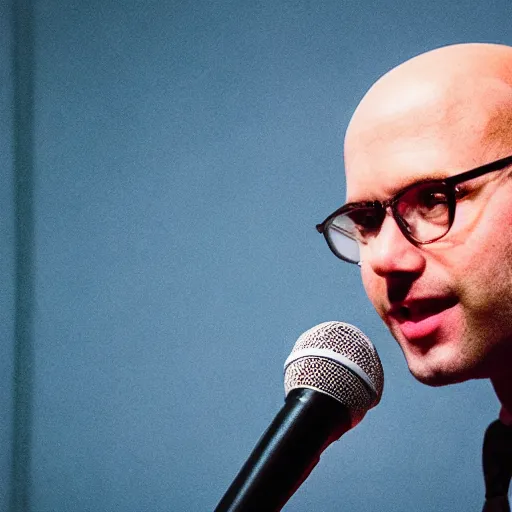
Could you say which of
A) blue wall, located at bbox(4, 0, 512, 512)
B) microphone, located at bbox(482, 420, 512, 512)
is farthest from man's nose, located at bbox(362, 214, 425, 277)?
blue wall, located at bbox(4, 0, 512, 512)

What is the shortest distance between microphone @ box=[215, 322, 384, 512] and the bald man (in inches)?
2.9

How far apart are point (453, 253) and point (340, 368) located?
20cm

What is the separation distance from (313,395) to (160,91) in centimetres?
117

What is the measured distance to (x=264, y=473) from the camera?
2.58ft

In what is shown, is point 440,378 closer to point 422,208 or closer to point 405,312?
point 405,312

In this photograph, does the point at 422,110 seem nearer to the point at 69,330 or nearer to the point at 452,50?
the point at 452,50

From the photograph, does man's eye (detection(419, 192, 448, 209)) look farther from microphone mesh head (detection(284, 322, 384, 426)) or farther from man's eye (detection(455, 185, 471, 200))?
microphone mesh head (detection(284, 322, 384, 426))

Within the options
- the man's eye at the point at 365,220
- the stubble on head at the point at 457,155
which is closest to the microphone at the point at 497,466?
the stubble on head at the point at 457,155

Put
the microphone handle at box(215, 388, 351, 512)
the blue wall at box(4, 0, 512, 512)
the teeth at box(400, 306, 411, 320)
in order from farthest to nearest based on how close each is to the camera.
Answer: the blue wall at box(4, 0, 512, 512)
the teeth at box(400, 306, 411, 320)
the microphone handle at box(215, 388, 351, 512)

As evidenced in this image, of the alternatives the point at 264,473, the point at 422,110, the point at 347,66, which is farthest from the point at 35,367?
the point at 422,110

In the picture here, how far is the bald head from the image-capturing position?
85 centimetres

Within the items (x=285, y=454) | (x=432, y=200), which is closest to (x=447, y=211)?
(x=432, y=200)

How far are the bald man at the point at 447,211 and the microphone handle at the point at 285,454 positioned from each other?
146 millimetres

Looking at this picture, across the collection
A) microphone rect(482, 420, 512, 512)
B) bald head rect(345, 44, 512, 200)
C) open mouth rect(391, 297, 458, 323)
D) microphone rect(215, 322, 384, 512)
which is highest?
bald head rect(345, 44, 512, 200)
